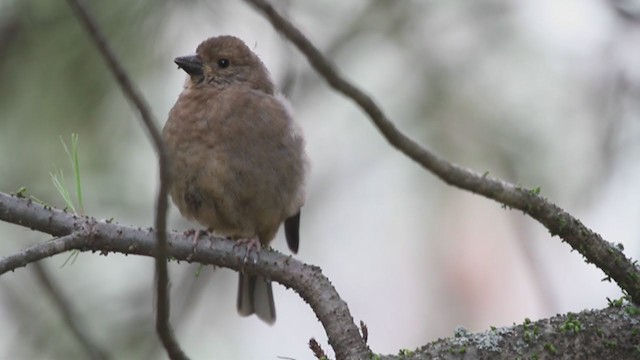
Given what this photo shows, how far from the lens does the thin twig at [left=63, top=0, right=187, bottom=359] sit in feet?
6.57

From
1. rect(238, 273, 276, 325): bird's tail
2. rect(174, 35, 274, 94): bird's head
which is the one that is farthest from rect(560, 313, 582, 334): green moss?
rect(174, 35, 274, 94): bird's head

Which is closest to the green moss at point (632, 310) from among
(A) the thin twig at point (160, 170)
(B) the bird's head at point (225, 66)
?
(A) the thin twig at point (160, 170)

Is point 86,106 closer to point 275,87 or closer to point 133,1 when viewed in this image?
point 133,1

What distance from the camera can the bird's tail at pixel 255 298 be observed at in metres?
4.79

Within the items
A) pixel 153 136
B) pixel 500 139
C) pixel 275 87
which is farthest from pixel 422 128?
pixel 153 136

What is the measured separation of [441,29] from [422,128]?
52 cm

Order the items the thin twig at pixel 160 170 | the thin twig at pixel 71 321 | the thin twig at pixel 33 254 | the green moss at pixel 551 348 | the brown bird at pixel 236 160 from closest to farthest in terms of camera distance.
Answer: the thin twig at pixel 160 170 → the thin twig at pixel 33 254 → the green moss at pixel 551 348 → the thin twig at pixel 71 321 → the brown bird at pixel 236 160

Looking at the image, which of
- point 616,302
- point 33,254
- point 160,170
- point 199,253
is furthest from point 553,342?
point 33,254

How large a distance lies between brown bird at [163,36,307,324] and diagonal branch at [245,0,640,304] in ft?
5.50

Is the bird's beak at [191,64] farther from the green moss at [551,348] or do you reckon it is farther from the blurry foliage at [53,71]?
the green moss at [551,348]

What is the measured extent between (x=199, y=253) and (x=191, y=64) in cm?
177

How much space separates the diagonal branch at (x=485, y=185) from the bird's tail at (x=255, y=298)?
6.98 ft

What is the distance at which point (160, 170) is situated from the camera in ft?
7.02

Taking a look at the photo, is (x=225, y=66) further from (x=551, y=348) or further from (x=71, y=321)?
(x=551, y=348)
